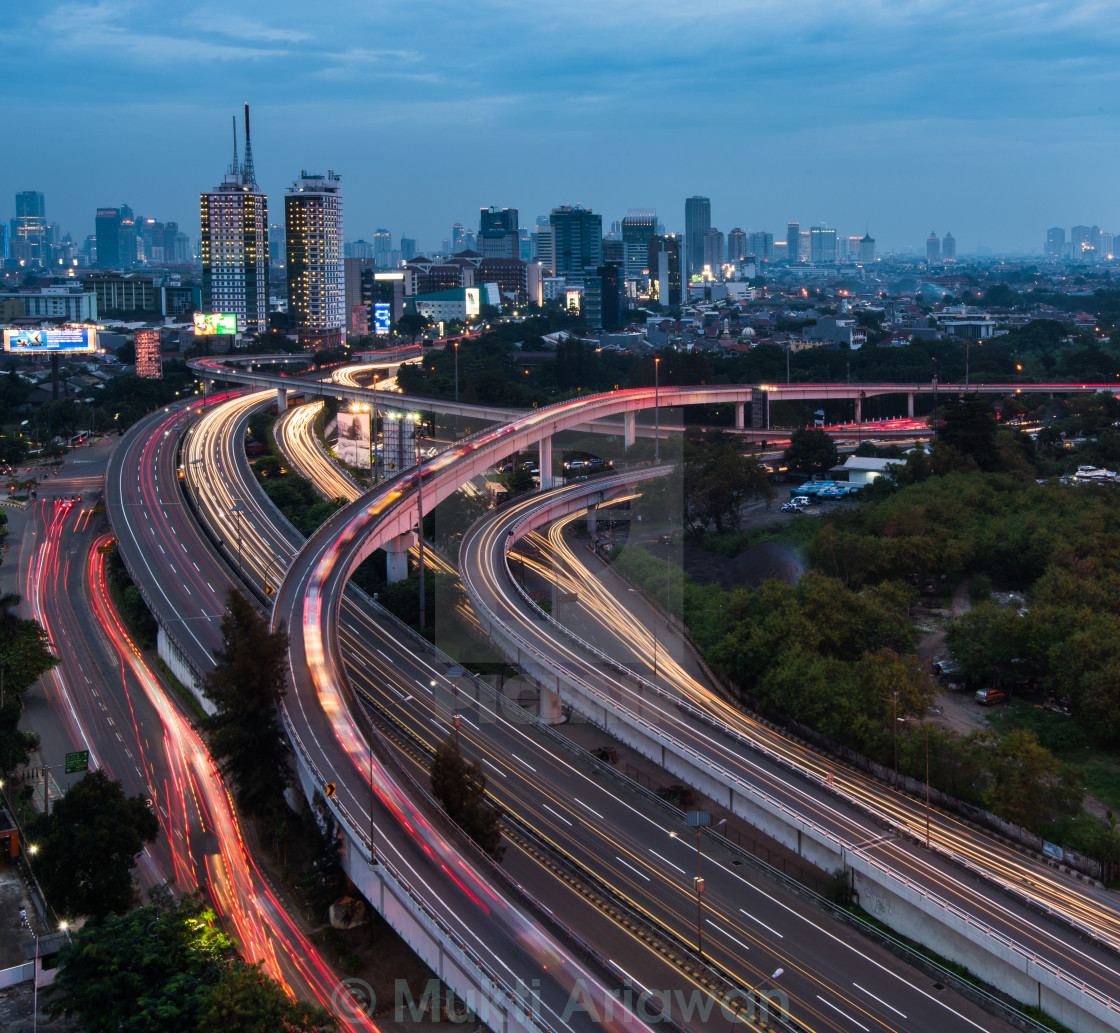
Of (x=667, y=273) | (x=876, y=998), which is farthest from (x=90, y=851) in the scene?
(x=667, y=273)

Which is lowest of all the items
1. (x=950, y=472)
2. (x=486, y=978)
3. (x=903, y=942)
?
(x=903, y=942)

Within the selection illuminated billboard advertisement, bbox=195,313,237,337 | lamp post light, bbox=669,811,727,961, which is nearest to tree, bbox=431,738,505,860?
lamp post light, bbox=669,811,727,961

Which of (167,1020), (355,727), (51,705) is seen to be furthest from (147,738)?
(167,1020)

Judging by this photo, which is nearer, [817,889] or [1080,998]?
[1080,998]

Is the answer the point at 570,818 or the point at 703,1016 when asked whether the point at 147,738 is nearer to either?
the point at 570,818

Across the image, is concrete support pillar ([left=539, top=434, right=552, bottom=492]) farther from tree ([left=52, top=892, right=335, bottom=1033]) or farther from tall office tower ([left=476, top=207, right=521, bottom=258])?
tall office tower ([left=476, top=207, right=521, bottom=258])

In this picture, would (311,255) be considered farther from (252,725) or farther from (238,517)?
(252,725)

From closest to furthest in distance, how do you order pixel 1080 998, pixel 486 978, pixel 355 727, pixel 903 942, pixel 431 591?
pixel 486 978 < pixel 1080 998 < pixel 903 942 < pixel 355 727 < pixel 431 591
